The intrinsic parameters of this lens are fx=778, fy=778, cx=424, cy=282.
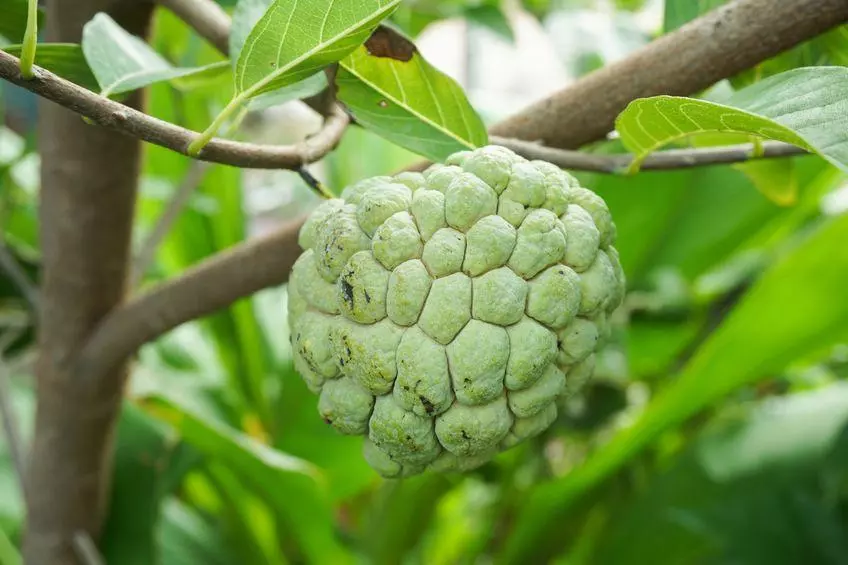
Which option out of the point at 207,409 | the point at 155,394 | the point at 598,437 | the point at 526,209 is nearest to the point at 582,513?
the point at 598,437

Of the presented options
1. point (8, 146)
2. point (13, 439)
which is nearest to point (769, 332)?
point (13, 439)

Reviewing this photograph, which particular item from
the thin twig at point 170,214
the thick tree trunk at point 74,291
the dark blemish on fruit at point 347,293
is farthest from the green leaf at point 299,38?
the thin twig at point 170,214

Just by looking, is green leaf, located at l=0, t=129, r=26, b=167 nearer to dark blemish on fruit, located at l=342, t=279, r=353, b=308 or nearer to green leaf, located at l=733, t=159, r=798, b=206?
dark blemish on fruit, located at l=342, t=279, r=353, b=308

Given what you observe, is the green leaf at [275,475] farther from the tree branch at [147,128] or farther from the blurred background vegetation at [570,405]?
the tree branch at [147,128]

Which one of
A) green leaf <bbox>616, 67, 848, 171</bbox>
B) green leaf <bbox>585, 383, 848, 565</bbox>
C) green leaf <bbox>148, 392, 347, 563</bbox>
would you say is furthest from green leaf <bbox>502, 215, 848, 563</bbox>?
green leaf <bbox>616, 67, 848, 171</bbox>

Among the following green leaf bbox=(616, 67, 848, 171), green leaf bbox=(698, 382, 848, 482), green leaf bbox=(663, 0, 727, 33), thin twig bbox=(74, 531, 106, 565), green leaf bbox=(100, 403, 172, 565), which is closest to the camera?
green leaf bbox=(616, 67, 848, 171)

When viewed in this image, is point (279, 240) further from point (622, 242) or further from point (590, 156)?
point (622, 242)
